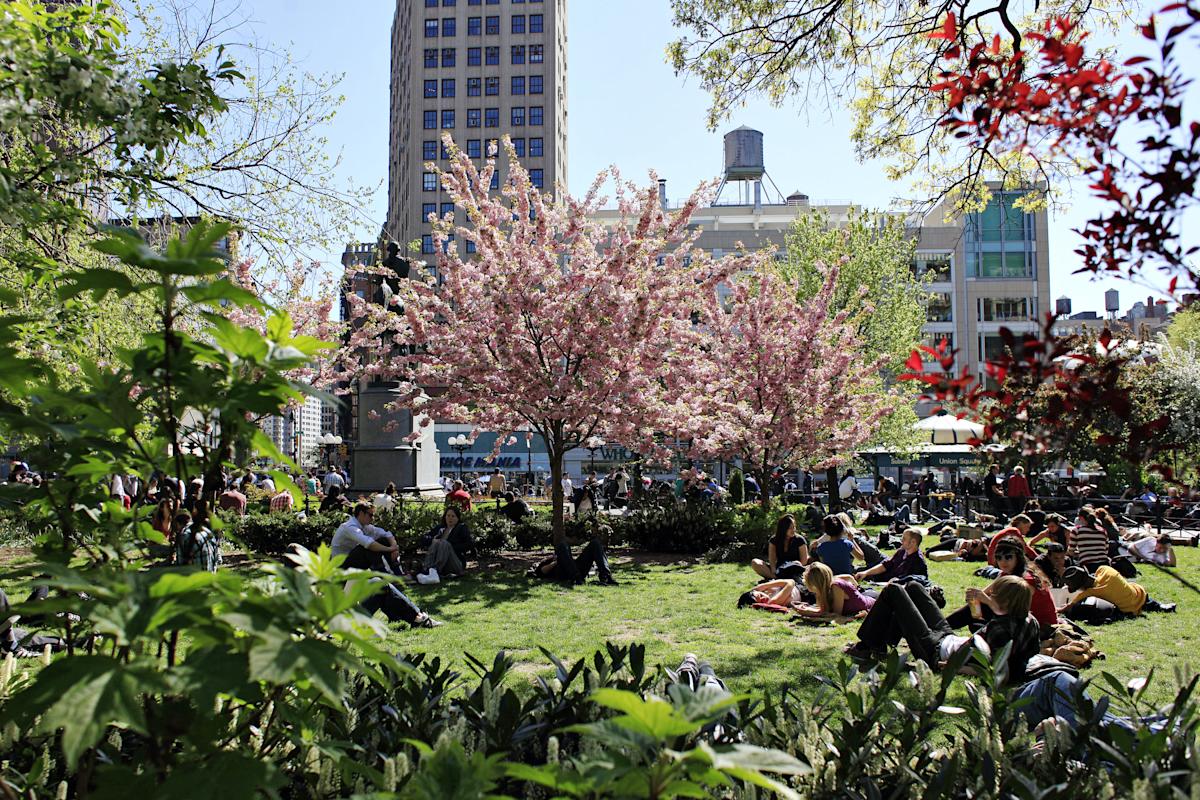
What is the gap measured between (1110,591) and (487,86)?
8164cm

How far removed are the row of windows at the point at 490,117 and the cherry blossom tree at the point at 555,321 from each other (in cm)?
7008

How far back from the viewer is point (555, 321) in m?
13.6

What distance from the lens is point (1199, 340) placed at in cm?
3628

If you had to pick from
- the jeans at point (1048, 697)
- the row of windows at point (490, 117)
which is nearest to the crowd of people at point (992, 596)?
the jeans at point (1048, 697)

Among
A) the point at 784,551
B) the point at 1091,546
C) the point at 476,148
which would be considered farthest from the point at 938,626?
the point at 476,148

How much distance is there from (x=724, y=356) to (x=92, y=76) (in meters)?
15.2

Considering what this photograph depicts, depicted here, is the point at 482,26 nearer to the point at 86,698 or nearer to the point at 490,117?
the point at 490,117

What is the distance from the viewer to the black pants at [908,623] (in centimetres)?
689

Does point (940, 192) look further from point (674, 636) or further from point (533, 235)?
point (533, 235)

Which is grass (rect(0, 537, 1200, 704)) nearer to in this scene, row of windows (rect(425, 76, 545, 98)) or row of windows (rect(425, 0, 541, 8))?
row of windows (rect(425, 76, 545, 98))

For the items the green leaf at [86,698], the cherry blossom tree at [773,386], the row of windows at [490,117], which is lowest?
the green leaf at [86,698]

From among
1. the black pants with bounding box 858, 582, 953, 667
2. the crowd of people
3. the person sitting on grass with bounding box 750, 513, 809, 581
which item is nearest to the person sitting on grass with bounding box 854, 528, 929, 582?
the crowd of people

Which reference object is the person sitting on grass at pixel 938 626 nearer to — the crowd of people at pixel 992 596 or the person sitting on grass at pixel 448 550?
the crowd of people at pixel 992 596

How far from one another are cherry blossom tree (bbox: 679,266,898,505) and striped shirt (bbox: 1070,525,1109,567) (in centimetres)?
647
